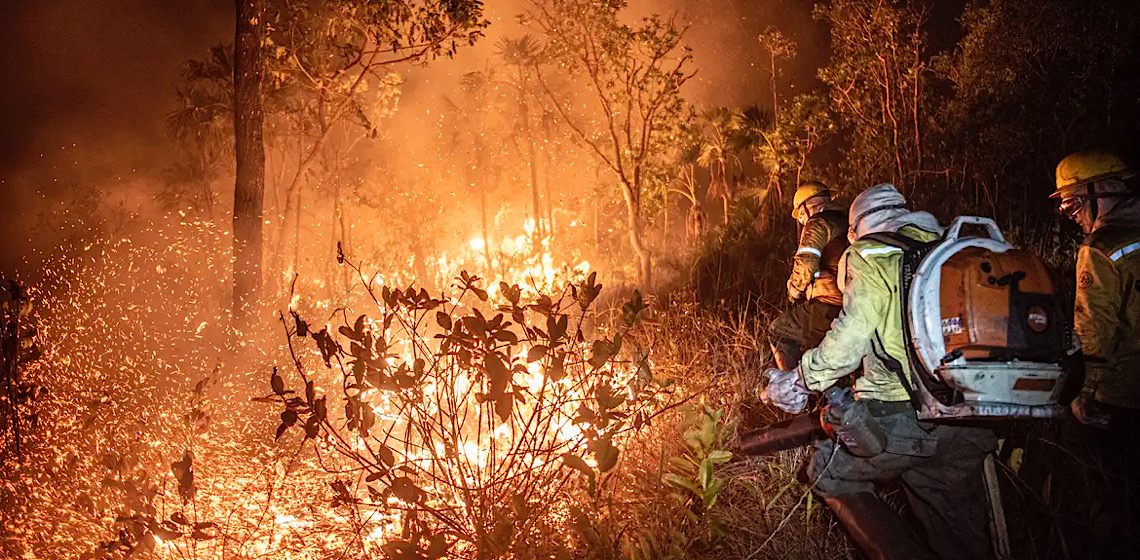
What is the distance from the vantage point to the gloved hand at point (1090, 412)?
352 centimetres

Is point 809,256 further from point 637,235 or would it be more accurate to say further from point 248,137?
point 637,235

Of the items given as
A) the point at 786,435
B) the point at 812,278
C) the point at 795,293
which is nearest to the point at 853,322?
the point at 786,435

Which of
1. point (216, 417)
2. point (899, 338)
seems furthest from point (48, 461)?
point (899, 338)

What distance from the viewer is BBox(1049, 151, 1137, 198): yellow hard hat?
141 inches

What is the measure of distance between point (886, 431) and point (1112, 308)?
1235mm

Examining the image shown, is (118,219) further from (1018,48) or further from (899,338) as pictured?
(899,338)

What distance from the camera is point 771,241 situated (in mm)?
13305

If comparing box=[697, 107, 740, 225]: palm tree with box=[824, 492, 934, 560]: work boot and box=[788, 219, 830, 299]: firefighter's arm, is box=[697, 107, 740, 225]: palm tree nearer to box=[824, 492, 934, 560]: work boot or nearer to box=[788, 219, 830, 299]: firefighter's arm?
box=[788, 219, 830, 299]: firefighter's arm

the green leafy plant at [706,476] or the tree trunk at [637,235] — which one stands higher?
the tree trunk at [637,235]

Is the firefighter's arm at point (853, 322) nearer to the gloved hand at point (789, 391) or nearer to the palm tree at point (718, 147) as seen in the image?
the gloved hand at point (789, 391)

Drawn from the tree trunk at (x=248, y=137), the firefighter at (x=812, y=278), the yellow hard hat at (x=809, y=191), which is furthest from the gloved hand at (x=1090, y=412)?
the tree trunk at (x=248, y=137)

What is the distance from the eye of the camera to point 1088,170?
365cm

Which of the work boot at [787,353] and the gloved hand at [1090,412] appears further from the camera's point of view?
the work boot at [787,353]

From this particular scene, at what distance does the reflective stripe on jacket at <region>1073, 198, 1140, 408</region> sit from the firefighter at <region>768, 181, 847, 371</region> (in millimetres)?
1705
